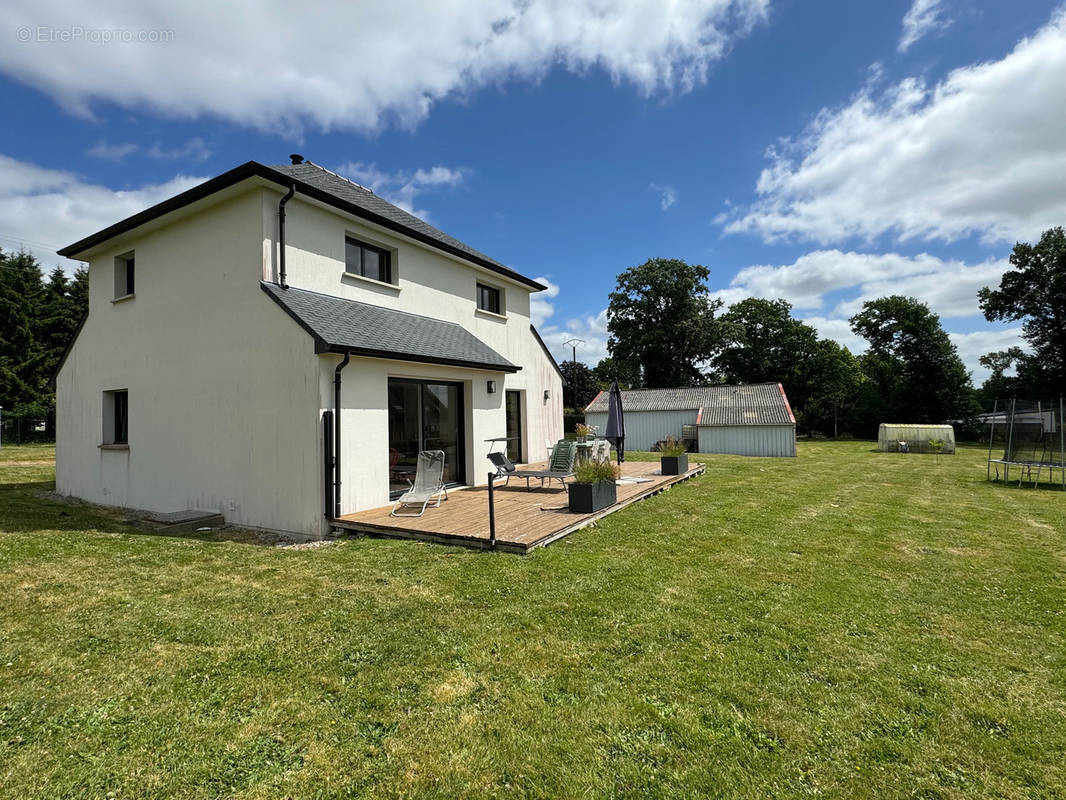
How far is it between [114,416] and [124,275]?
3342 mm

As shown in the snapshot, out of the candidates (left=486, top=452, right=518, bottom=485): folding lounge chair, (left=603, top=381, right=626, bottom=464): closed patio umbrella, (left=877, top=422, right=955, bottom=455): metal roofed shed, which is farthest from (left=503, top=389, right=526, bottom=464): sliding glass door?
(left=877, top=422, right=955, bottom=455): metal roofed shed

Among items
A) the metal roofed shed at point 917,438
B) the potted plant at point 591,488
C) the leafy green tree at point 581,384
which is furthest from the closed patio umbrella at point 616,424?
the leafy green tree at point 581,384

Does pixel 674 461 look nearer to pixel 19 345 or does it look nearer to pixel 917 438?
pixel 917 438

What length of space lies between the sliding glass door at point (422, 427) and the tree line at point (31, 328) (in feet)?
111

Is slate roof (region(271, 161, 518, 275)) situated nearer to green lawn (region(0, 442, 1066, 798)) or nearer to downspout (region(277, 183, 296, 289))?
downspout (region(277, 183, 296, 289))

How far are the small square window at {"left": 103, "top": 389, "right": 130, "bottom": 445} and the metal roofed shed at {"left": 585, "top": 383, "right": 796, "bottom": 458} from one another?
2470 centimetres

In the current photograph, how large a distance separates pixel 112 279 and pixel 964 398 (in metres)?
53.9

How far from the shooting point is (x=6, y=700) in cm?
304

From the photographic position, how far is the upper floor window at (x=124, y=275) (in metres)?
11.1

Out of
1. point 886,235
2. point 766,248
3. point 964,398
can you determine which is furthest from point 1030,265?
point 766,248

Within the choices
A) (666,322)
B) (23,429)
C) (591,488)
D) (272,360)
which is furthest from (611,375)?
(272,360)

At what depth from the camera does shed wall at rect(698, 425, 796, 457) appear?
85.9ft

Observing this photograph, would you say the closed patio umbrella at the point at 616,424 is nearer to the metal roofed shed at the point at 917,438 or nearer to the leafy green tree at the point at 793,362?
the metal roofed shed at the point at 917,438

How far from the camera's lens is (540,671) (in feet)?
11.2
